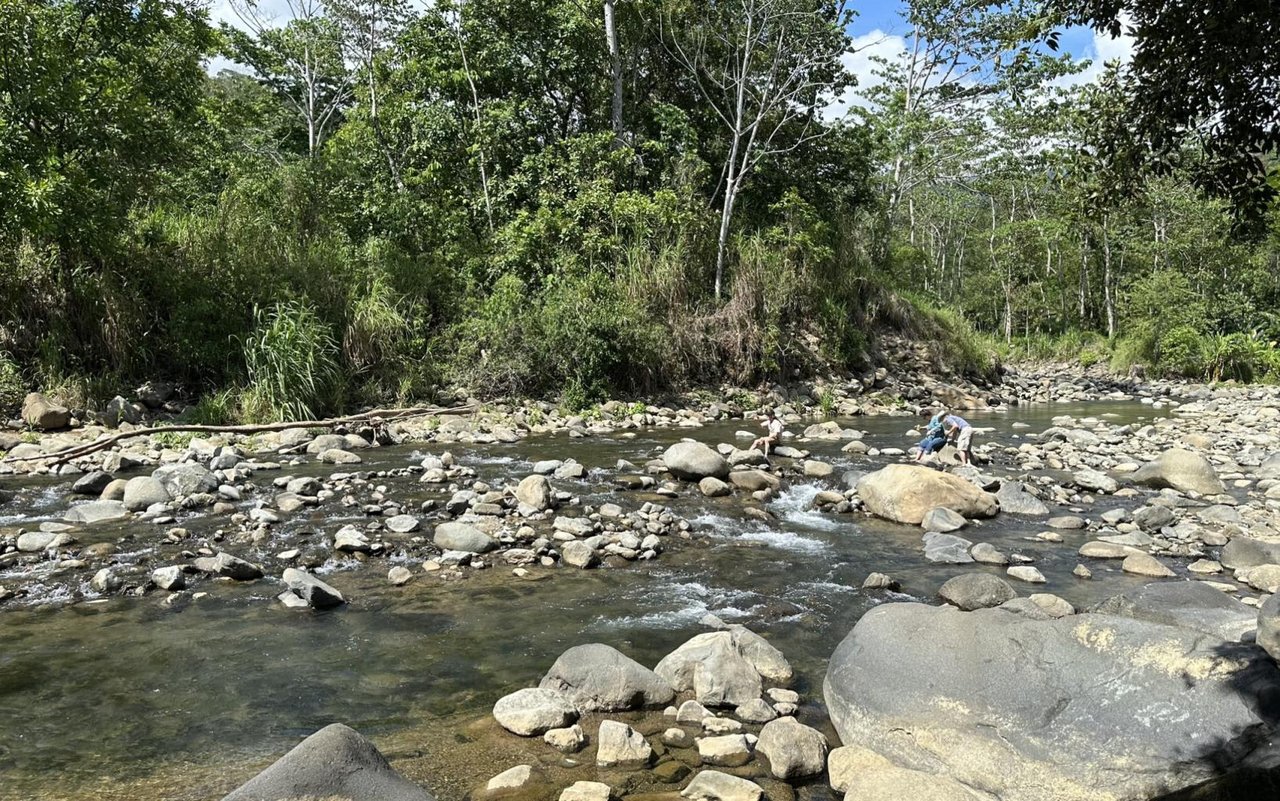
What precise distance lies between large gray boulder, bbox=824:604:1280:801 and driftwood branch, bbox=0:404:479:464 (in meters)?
11.8

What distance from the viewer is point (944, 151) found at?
99.8 ft

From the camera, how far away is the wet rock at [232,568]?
6.97m

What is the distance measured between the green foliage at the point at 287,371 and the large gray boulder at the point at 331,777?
41.8 feet

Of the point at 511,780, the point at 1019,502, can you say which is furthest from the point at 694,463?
the point at 511,780

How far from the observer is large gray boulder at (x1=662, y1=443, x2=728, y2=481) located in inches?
444

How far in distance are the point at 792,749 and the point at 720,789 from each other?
1.70 feet

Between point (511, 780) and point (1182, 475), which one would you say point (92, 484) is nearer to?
point (511, 780)

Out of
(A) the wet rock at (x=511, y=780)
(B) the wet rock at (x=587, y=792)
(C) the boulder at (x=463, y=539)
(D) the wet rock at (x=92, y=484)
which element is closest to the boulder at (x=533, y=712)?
(A) the wet rock at (x=511, y=780)

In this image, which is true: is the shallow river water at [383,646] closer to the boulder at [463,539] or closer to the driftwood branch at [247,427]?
the boulder at [463,539]

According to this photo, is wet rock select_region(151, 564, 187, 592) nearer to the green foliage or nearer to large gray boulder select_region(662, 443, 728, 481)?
large gray boulder select_region(662, 443, 728, 481)

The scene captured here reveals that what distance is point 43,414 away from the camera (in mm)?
13398

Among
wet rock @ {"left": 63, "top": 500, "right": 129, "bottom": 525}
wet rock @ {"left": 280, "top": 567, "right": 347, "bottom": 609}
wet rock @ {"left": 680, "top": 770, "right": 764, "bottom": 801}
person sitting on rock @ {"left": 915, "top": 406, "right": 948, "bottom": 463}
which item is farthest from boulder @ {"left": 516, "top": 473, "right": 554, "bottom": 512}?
person sitting on rock @ {"left": 915, "top": 406, "right": 948, "bottom": 463}

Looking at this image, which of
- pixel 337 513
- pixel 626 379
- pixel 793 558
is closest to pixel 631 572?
pixel 793 558

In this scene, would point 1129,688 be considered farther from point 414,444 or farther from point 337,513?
point 414,444
